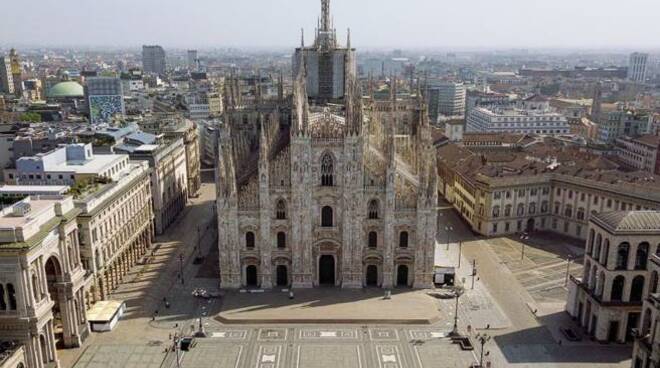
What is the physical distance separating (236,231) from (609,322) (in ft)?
167

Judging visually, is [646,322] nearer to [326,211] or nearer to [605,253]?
[605,253]

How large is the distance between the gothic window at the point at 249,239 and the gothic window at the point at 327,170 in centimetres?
1327

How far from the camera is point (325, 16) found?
358 ft

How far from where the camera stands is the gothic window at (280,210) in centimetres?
8254

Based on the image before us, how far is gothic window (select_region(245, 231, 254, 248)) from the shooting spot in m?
84.0

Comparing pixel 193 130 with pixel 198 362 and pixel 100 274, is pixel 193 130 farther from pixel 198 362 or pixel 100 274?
pixel 198 362

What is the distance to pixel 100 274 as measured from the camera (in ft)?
259

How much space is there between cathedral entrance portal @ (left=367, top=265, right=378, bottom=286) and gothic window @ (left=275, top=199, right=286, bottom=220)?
50.0 feet

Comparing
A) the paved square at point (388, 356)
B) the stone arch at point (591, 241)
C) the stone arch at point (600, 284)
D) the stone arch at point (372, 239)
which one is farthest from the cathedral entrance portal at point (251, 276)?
the stone arch at point (600, 284)

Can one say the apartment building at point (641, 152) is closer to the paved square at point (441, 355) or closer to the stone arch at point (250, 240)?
the paved square at point (441, 355)

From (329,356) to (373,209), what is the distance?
2399cm

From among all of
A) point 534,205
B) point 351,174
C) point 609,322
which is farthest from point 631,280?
point 534,205

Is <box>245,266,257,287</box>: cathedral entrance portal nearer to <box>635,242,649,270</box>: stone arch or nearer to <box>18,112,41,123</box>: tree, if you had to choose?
<box>635,242,649,270</box>: stone arch

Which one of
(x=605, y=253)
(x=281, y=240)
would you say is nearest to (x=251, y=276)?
(x=281, y=240)
